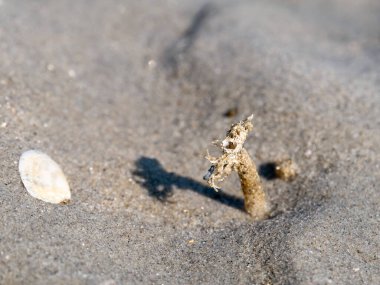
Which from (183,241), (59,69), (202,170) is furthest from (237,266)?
(59,69)

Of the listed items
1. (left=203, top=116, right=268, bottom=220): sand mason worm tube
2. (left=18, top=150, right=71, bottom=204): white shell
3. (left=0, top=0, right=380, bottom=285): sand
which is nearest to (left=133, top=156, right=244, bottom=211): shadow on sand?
(left=0, top=0, right=380, bottom=285): sand

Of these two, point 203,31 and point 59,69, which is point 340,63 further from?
point 59,69

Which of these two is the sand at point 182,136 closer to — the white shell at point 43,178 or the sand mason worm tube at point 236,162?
the white shell at point 43,178

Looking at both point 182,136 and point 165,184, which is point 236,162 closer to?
point 165,184

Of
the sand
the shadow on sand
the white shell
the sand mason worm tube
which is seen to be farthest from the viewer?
the shadow on sand

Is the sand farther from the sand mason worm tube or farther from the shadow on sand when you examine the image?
the sand mason worm tube

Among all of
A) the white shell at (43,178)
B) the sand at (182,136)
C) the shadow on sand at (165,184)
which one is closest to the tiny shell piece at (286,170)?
the sand at (182,136)
